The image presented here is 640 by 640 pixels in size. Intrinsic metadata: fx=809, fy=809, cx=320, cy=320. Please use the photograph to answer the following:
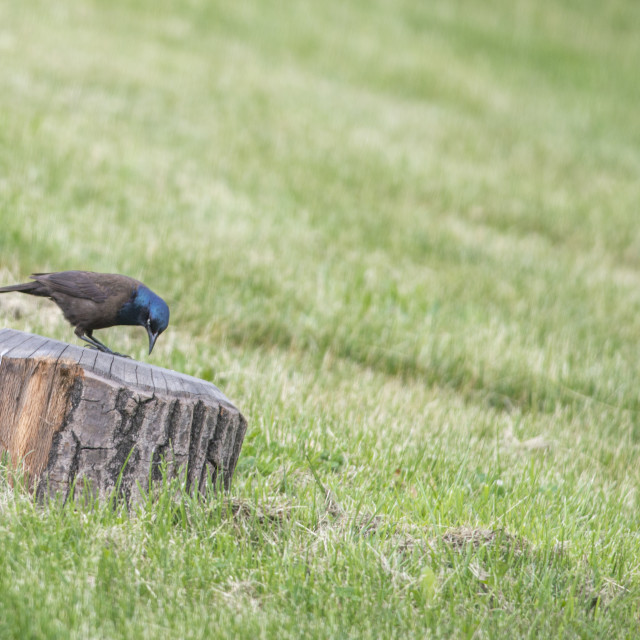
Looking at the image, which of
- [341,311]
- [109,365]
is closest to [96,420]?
[109,365]

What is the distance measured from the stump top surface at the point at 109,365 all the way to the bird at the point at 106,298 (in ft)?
2.98

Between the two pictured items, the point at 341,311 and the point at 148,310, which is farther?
the point at 341,311

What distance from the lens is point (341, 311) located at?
7.14m

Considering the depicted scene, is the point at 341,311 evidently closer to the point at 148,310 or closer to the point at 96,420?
the point at 148,310

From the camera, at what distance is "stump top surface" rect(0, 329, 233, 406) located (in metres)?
3.48

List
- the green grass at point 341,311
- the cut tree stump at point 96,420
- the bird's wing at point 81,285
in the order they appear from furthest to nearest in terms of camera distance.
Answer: the bird's wing at point 81,285, the cut tree stump at point 96,420, the green grass at point 341,311

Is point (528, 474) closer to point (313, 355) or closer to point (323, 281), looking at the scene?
point (313, 355)

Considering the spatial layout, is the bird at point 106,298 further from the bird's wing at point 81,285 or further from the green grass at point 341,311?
the green grass at point 341,311

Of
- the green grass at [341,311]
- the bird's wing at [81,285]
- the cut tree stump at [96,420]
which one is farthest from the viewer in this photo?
the bird's wing at [81,285]

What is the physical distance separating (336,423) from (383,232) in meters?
4.99

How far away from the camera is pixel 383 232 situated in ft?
31.7

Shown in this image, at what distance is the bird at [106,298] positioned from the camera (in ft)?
15.3

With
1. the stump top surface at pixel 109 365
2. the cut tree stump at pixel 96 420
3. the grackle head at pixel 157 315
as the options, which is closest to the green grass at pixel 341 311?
the cut tree stump at pixel 96 420

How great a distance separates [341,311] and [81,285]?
2.94 meters
